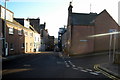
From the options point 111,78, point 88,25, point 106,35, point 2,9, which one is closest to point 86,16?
point 88,25

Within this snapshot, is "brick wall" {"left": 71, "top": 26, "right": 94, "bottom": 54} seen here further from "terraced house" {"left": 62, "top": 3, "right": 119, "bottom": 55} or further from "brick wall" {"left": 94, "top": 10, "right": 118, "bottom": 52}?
"brick wall" {"left": 94, "top": 10, "right": 118, "bottom": 52}

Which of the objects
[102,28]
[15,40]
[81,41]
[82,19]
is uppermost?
[82,19]

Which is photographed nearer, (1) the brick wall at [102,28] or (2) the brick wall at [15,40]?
(2) the brick wall at [15,40]

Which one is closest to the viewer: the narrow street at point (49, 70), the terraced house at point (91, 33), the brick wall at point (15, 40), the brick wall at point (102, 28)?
the narrow street at point (49, 70)

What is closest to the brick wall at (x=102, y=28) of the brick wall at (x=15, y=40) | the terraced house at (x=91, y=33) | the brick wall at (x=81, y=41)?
the terraced house at (x=91, y=33)

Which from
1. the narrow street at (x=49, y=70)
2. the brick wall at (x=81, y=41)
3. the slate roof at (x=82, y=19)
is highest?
the slate roof at (x=82, y=19)

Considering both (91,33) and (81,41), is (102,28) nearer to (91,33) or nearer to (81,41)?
(91,33)

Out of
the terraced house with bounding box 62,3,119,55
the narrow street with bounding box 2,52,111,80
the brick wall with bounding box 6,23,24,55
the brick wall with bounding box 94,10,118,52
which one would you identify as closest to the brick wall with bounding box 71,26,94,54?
the terraced house with bounding box 62,3,119,55

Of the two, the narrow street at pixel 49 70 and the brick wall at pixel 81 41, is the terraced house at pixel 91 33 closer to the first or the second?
the brick wall at pixel 81 41

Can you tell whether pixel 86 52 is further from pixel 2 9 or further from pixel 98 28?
pixel 2 9

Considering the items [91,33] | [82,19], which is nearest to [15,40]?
[82,19]

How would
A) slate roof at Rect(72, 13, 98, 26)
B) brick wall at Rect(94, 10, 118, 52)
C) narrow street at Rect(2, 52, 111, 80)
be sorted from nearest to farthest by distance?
narrow street at Rect(2, 52, 111, 80)
brick wall at Rect(94, 10, 118, 52)
slate roof at Rect(72, 13, 98, 26)

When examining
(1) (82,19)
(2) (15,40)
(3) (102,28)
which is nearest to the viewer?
(2) (15,40)

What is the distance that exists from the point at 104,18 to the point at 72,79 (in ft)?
76.4
